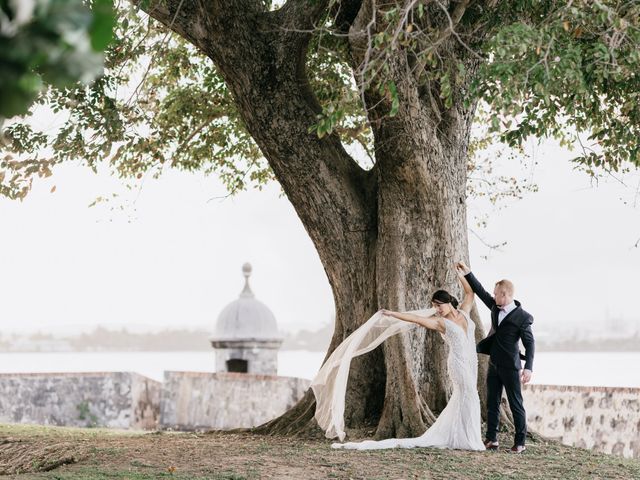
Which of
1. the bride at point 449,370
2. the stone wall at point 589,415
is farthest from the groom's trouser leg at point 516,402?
the stone wall at point 589,415

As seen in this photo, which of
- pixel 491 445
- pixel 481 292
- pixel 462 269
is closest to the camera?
pixel 491 445

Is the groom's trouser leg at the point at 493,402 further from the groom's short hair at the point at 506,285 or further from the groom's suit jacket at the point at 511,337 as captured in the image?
the groom's short hair at the point at 506,285

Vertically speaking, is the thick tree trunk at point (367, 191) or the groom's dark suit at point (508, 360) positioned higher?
the thick tree trunk at point (367, 191)

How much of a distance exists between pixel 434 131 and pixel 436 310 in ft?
6.70

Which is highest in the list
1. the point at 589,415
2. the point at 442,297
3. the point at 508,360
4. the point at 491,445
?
the point at 442,297

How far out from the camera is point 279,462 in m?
7.96

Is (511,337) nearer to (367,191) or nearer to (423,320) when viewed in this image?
(423,320)

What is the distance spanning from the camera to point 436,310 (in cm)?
966

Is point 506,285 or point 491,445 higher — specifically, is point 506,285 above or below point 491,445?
above

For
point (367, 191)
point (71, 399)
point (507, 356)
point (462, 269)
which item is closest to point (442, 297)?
point (462, 269)

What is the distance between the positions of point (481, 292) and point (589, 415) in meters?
5.20

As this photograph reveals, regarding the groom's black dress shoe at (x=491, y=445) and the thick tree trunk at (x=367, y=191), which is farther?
the thick tree trunk at (x=367, y=191)

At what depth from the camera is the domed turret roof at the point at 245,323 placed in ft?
68.9

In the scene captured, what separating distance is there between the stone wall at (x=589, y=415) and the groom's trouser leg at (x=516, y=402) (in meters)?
4.47
